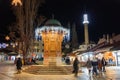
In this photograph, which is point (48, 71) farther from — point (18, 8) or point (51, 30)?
point (18, 8)

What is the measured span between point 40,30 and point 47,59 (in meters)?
3.36

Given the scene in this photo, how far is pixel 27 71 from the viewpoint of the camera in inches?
1203

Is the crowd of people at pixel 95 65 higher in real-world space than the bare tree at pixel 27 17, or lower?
lower

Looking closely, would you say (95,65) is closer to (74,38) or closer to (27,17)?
(27,17)

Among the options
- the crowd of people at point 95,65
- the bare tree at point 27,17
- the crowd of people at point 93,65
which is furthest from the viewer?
the bare tree at point 27,17

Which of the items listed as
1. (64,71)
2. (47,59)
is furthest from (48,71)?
(47,59)

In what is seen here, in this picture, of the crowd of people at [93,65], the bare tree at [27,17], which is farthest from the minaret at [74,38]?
the crowd of people at [93,65]

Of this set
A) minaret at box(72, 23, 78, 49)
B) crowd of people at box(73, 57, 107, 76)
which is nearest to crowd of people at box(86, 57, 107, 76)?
crowd of people at box(73, 57, 107, 76)

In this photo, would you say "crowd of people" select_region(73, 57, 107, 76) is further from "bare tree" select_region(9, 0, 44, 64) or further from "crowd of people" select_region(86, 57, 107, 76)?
"bare tree" select_region(9, 0, 44, 64)

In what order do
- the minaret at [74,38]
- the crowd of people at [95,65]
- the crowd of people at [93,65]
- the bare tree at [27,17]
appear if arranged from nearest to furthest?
the crowd of people at [93,65] < the crowd of people at [95,65] < the bare tree at [27,17] < the minaret at [74,38]

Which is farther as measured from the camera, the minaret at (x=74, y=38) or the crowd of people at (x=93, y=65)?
the minaret at (x=74, y=38)

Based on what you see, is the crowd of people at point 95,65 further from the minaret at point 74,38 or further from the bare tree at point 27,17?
the minaret at point 74,38

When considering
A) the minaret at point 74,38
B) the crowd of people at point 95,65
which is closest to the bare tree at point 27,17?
the crowd of people at point 95,65

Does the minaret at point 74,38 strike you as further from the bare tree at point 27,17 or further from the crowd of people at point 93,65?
the crowd of people at point 93,65
